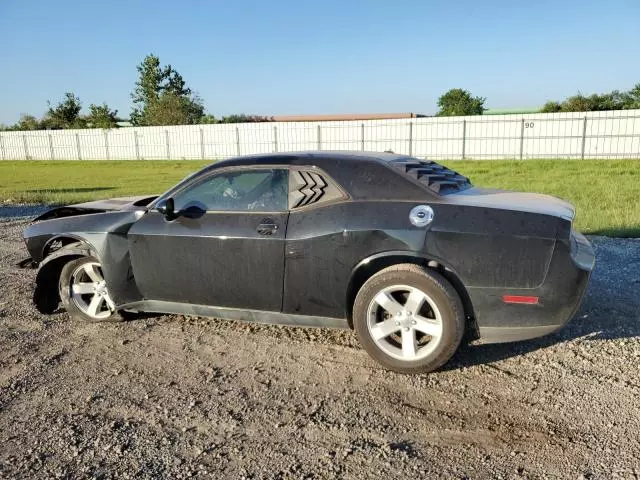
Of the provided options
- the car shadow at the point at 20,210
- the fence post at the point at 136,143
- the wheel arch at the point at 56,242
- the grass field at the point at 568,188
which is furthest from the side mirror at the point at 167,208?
the fence post at the point at 136,143

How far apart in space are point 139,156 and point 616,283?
38.6m

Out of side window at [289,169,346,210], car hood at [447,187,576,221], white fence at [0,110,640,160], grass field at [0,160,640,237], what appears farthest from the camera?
white fence at [0,110,640,160]

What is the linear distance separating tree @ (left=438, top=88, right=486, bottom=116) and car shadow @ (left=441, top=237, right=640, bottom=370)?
54.4 meters

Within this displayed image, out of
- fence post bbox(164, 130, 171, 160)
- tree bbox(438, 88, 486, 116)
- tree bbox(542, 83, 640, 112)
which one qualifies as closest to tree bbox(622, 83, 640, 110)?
tree bbox(542, 83, 640, 112)

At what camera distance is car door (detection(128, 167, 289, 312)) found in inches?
159

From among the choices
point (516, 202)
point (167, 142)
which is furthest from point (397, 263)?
point (167, 142)

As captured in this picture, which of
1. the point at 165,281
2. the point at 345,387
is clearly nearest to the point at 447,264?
the point at 345,387

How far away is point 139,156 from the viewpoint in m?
40.0

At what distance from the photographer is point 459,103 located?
6181cm

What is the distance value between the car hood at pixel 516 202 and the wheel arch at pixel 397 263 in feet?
1.54

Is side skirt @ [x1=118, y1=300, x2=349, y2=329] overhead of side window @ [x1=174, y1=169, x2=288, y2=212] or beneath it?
beneath

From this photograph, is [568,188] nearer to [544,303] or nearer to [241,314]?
[544,303]

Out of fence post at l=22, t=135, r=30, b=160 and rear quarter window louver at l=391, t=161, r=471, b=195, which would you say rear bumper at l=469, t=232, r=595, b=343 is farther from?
fence post at l=22, t=135, r=30, b=160

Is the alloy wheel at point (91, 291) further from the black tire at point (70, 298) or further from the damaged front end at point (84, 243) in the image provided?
the damaged front end at point (84, 243)
